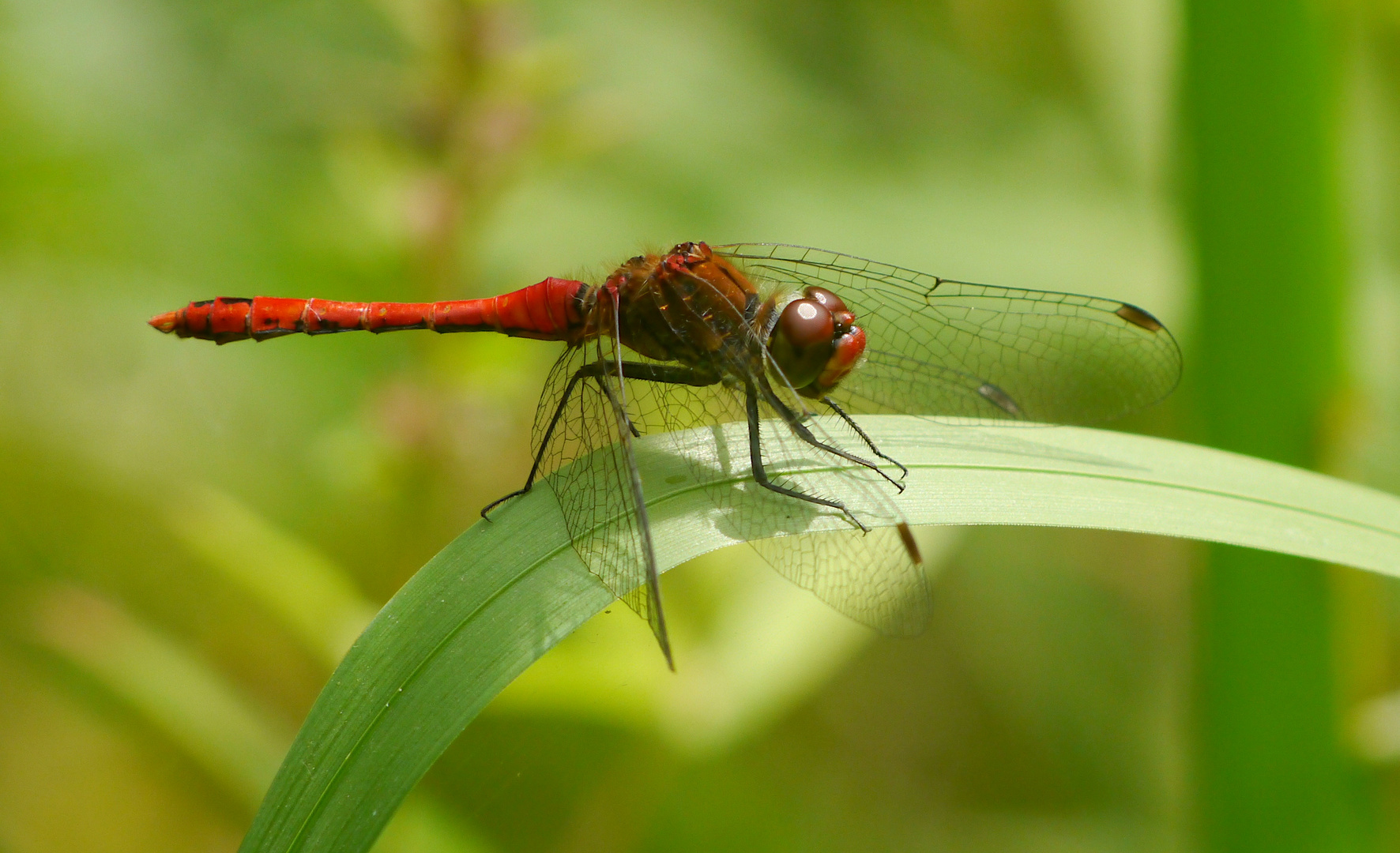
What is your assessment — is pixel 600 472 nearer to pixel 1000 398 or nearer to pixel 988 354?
pixel 1000 398

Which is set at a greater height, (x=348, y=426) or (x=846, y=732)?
(x=348, y=426)

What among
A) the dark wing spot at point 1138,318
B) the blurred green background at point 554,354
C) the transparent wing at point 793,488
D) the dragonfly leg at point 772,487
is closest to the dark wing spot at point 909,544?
the transparent wing at point 793,488

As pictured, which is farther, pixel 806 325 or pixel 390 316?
pixel 390 316

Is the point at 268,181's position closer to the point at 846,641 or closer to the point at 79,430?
the point at 79,430

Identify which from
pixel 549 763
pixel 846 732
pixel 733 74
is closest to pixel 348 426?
pixel 549 763

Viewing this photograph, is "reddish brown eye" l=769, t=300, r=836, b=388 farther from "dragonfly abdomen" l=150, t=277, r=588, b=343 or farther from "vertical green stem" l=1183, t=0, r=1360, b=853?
"vertical green stem" l=1183, t=0, r=1360, b=853

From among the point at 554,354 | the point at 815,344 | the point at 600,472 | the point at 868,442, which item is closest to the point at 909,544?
the point at 868,442
